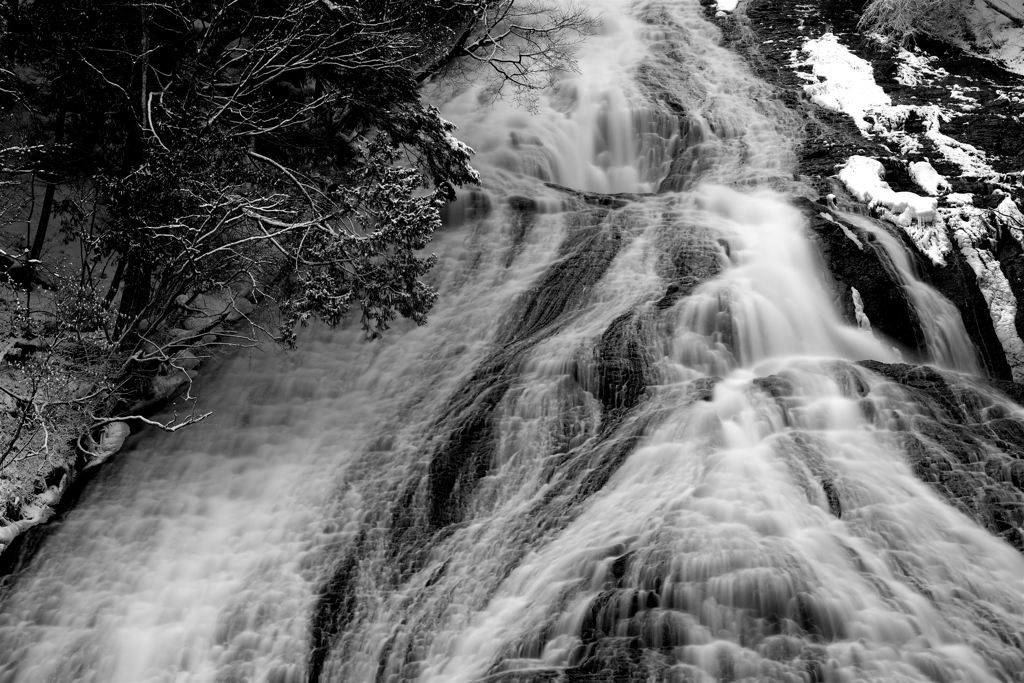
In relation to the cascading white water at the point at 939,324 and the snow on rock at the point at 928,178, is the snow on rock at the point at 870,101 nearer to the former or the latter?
the snow on rock at the point at 928,178

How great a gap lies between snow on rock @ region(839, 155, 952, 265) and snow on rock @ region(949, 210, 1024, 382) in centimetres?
28

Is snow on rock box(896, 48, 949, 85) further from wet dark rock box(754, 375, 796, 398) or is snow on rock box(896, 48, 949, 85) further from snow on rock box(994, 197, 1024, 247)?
wet dark rock box(754, 375, 796, 398)

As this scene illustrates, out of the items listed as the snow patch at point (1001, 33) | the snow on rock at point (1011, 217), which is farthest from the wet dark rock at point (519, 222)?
the snow patch at point (1001, 33)

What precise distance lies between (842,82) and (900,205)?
6.29 meters

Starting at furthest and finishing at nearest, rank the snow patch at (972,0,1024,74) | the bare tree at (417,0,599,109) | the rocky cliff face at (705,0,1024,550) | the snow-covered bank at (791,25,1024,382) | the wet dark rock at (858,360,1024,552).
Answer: the snow patch at (972,0,1024,74) < the bare tree at (417,0,599,109) < the snow-covered bank at (791,25,1024,382) < the rocky cliff face at (705,0,1024,550) < the wet dark rock at (858,360,1024,552)

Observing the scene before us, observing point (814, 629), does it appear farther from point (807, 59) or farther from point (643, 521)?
point (807, 59)

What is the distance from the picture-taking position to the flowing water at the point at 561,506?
6.48 m

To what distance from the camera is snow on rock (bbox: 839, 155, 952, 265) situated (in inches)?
468

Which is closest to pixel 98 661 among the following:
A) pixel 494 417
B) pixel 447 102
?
pixel 494 417

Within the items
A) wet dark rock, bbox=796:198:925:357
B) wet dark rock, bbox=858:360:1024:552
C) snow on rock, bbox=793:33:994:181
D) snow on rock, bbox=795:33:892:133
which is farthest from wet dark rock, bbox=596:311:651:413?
snow on rock, bbox=795:33:892:133

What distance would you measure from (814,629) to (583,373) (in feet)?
14.5

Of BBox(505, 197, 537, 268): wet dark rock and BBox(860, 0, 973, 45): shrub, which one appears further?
BBox(860, 0, 973, 45): shrub

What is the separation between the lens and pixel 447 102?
19141 mm

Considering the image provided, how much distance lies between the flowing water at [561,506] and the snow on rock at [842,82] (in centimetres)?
462
